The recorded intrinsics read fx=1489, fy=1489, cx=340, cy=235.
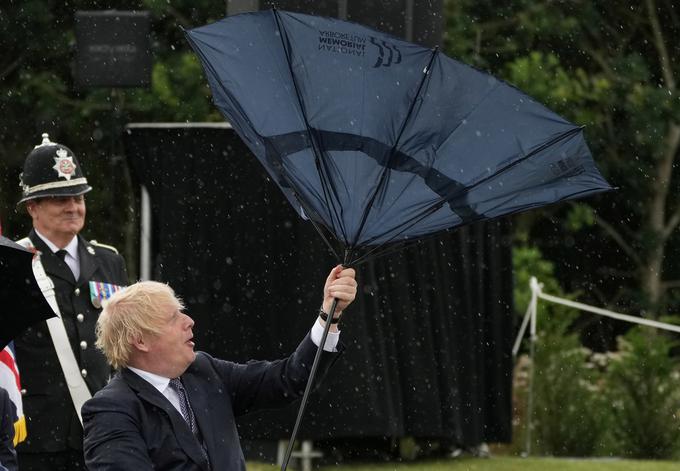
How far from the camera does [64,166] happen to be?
563cm

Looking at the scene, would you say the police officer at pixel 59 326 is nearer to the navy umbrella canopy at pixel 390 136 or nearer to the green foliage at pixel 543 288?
the navy umbrella canopy at pixel 390 136

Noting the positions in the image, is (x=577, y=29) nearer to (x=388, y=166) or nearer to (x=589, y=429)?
(x=589, y=429)

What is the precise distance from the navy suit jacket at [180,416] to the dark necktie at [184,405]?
0.02m

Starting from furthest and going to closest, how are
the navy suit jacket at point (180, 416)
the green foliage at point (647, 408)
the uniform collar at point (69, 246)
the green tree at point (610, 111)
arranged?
the green tree at point (610, 111) < the green foliage at point (647, 408) < the uniform collar at point (69, 246) < the navy suit jacket at point (180, 416)

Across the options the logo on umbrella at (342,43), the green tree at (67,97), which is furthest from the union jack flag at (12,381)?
the green tree at (67,97)

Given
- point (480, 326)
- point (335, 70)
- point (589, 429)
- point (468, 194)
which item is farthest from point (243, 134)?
point (589, 429)

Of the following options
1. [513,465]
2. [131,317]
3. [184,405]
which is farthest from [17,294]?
[513,465]

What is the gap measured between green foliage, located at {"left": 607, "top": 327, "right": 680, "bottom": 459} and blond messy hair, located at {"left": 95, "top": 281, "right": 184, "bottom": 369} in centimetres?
717

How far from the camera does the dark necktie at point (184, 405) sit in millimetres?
4062

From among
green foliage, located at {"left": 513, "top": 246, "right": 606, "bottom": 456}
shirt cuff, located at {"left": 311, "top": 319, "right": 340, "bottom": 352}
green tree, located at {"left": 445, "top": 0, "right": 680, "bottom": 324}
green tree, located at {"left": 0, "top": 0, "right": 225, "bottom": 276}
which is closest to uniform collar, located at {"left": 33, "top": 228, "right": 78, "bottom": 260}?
shirt cuff, located at {"left": 311, "top": 319, "right": 340, "bottom": 352}

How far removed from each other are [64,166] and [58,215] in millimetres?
202

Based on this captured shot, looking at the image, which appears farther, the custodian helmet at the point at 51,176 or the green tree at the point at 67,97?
the green tree at the point at 67,97

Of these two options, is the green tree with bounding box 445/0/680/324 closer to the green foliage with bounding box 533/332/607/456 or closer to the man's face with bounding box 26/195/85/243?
the green foliage with bounding box 533/332/607/456

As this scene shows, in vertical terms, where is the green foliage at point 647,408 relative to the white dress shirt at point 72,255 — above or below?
below
